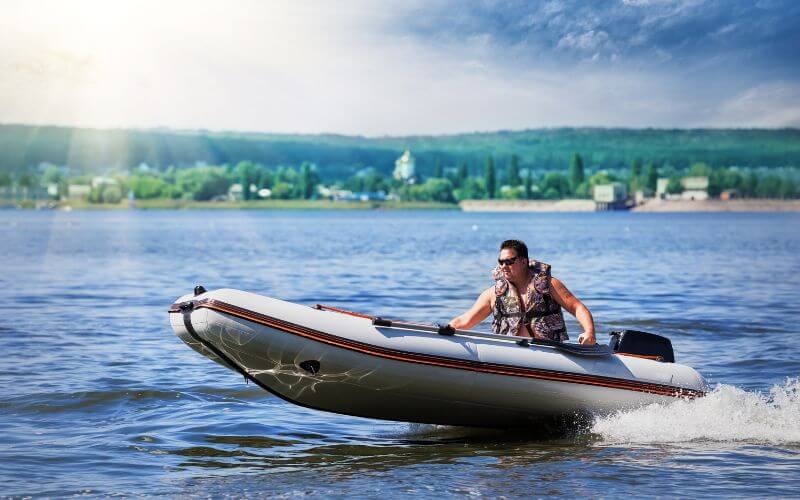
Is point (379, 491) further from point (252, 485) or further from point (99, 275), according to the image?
point (99, 275)

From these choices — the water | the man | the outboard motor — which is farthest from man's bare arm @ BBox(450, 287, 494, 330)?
the outboard motor

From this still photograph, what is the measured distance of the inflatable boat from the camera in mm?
8664

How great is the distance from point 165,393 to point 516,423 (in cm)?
404

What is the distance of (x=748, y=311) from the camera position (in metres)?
21.1

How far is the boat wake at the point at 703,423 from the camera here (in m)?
9.38

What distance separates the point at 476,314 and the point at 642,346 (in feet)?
5.07

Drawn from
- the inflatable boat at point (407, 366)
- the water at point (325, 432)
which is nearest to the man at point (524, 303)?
the inflatable boat at point (407, 366)

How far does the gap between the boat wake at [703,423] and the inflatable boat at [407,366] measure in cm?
12

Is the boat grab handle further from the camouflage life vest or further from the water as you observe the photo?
the water

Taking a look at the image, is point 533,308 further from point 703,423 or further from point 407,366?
point 703,423

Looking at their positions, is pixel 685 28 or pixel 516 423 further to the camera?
pixel 685 28

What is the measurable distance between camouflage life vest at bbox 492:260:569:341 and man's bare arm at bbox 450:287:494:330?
0.22ft

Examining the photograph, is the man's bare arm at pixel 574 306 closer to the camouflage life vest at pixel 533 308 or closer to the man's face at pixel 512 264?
the camouflage life vest at pixel 533 308

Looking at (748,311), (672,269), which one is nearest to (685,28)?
(672,269)
